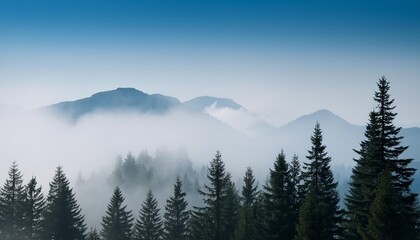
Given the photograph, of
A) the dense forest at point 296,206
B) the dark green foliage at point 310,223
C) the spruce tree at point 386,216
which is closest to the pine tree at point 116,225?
the dense forest at point 296,206

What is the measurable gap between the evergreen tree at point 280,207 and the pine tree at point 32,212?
3267 cm

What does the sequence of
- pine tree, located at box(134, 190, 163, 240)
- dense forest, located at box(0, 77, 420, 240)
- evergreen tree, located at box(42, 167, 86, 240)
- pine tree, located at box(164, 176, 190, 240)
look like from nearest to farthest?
dense forest, located at box(0, 77, 420, 240), evergreen tree, located at box(42, 167, 86, 240), pine tree, located at box(164, 176, 190, 240), pine tree, located at box(134, 190, 163, 240)

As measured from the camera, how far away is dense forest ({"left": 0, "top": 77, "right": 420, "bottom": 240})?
30672mm

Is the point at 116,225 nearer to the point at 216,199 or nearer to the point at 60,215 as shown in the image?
the point at 60,215

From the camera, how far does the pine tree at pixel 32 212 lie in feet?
180

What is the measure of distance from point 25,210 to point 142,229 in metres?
19.0

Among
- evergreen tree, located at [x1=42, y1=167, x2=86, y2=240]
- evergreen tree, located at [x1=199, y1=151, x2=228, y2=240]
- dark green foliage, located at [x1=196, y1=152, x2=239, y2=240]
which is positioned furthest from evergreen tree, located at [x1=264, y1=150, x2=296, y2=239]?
evergreen tree, located at [x1=42, y1=167, x2=86, y2=240]

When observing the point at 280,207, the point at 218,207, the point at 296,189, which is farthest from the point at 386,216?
the point at 218,207

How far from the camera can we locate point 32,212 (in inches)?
2174

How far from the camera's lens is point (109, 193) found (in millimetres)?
137250

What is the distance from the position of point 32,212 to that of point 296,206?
118 feet

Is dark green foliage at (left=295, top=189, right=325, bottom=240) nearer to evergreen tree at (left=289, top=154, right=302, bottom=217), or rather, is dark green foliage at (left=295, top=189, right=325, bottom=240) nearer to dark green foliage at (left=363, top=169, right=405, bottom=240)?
dark green foliage at (left=363, top=169, right=405, bottom=240)

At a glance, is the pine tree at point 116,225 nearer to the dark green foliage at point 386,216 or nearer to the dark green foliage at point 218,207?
the dark green foliage at point 218,207

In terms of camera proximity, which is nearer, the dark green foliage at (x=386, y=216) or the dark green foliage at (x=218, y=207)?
the dark green foliage at (x=386, y=216)
